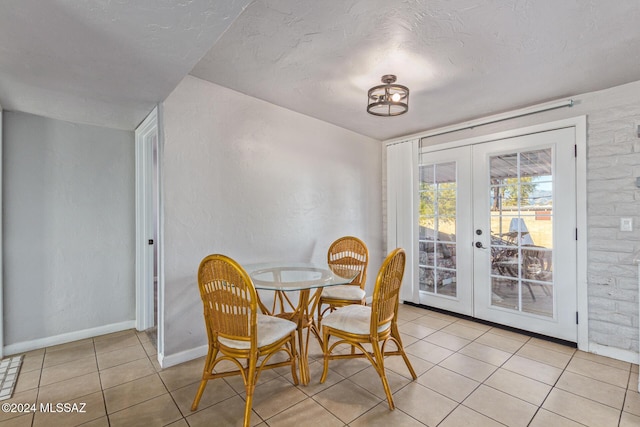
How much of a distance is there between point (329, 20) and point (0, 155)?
108 inches

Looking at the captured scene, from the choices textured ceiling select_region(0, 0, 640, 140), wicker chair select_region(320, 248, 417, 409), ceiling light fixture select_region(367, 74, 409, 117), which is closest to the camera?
textured ceiling select_region(0, 0, 640, 140)

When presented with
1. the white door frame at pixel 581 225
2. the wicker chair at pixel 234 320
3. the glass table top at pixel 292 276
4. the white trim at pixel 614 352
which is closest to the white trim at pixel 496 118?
the white door frame at pixel 581 225

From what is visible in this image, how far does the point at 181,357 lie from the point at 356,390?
54.8 inches

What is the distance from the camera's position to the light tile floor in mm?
1770

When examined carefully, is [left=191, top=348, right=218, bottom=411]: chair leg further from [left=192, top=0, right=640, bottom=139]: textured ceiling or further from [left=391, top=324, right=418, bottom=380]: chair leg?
[left=192, top=0, right=640, bottom=139]: textured ceiling

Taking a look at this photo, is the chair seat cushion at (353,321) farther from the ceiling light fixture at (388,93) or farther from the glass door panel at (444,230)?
the glass door panel at (444,230)

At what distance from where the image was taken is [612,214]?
2.57 m

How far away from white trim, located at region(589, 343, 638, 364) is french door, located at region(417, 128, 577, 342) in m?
0.15

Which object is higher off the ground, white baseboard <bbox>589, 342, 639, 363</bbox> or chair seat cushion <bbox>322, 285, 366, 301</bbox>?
chair seat cushion <bbox>322, 285, 366, 301</bbox>

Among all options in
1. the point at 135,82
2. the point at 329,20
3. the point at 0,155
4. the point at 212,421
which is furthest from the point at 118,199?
the point at 329,20

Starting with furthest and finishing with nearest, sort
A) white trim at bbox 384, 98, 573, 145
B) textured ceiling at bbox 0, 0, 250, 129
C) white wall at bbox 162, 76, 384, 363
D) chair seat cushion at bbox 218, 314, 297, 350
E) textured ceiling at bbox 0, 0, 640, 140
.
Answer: white trim at bbox 384, 98, 573, 145, white wall at bbox 162, 76, 384, 363, chair seat cushion at bbox 218, 314, 297, 350, textured ceiling at bbox 0, 0, 640, 140, textured ceiling at bbox 0, 0, 250, 129

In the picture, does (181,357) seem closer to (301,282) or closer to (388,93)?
(301,282)

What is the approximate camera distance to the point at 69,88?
82.2 inches

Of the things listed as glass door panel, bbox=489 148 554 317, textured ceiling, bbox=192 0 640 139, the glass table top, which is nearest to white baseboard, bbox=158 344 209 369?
the glass table top
